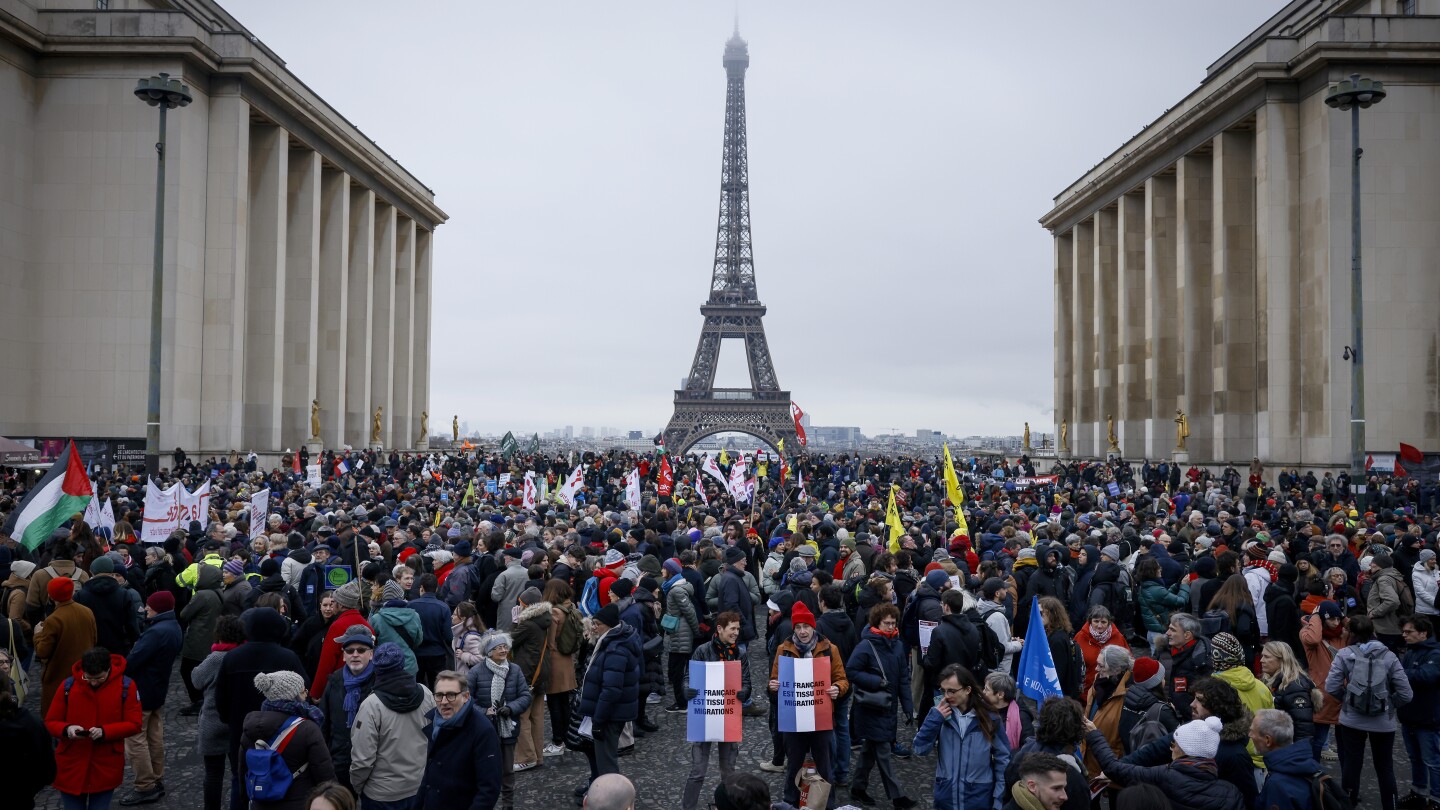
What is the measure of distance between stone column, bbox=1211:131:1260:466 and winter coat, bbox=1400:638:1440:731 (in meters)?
31.5

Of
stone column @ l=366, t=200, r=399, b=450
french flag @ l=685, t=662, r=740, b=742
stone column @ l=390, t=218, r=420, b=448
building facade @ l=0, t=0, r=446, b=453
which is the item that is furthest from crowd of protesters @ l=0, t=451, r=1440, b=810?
stone column @ l=390, t=218, r=420, b=448

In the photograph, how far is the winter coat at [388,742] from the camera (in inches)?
239

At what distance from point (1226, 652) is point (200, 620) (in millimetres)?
8347

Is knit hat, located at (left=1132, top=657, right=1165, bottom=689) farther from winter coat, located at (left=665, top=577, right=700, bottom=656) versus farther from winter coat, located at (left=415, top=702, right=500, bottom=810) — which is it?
winter coat, located at (left=665, top=577, right=700, bottom=656)

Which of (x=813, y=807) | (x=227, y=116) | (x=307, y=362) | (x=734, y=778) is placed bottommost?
(x=813, y=807)

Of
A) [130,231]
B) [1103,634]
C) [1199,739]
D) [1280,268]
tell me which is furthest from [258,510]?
[1280,268]

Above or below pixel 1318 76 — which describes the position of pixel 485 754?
below

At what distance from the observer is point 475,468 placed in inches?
1458

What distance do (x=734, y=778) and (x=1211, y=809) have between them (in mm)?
2556

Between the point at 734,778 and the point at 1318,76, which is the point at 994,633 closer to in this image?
the point at 734,778

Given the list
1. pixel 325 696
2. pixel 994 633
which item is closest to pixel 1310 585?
pixel 994 633

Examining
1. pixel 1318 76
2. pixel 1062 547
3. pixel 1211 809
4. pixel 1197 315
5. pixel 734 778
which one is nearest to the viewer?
pixel 734 778

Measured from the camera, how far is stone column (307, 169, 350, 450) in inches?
1745

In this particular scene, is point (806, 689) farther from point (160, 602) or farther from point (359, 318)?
point (359, 318)
